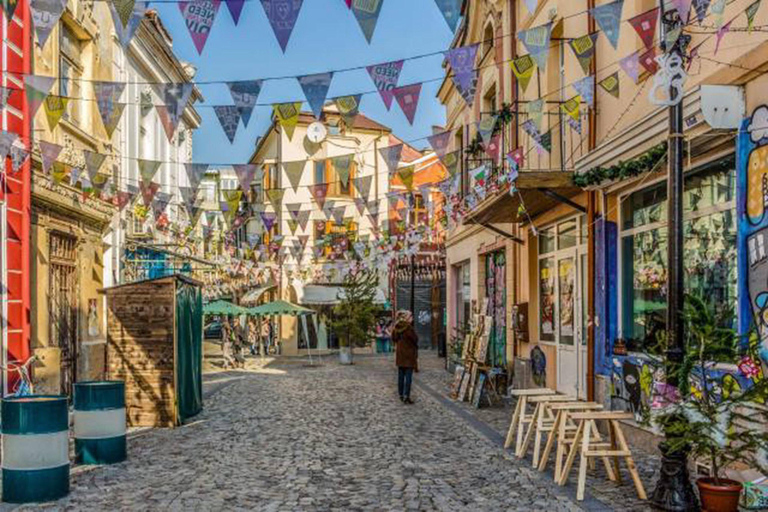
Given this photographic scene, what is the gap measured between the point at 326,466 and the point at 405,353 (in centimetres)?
592

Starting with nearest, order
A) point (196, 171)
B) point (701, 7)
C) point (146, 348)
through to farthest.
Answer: point (701, 7) → point (146, 348) → point (196, 171)

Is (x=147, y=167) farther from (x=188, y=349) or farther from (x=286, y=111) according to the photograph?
(x=286, y=111)

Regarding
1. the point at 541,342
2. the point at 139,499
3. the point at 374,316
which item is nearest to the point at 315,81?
the point at 139,499

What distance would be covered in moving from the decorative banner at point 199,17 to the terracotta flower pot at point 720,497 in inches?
225

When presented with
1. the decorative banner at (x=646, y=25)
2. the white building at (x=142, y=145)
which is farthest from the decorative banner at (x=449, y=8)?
the white building at (x=142, y=145)

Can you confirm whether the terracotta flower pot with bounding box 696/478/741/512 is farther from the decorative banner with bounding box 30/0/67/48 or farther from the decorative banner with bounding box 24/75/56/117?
the decorative banner with bounding box 24/75/56/117

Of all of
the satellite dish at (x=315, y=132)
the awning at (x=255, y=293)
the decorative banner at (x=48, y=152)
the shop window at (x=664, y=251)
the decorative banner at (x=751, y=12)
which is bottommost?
the awning at (x=255, y=293)

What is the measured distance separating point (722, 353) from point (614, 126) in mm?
4832

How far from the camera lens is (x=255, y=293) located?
3372cm

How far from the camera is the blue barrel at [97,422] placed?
27.8 ft

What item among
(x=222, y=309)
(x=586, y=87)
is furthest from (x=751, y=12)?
(x=222, y=309)

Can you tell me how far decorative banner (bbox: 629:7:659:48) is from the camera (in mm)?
7719

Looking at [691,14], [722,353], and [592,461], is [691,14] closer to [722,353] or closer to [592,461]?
[722,353]

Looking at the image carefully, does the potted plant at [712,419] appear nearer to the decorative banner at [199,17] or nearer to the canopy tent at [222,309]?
the decorative banner at [199,17]
